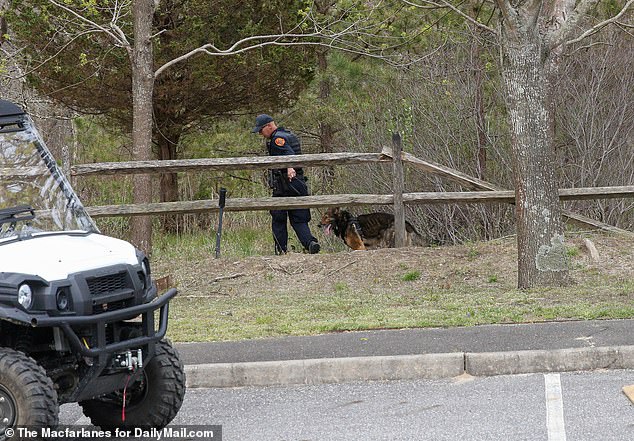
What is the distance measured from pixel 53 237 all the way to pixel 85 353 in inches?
32.8

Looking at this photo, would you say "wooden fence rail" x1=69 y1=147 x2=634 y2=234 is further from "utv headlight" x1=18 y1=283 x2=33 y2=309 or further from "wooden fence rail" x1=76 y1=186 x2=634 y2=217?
"utv headlight" x1=18 y1=283 x2=33 y2=309

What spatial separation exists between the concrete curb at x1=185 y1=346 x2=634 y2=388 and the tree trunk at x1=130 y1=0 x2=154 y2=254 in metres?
7.12

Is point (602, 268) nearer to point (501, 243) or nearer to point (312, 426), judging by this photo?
point (501, 243)

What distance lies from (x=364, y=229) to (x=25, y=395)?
1031cm

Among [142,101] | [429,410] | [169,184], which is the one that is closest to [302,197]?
[142,101]

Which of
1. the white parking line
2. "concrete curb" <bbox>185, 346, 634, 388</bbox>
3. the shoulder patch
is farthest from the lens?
the shoulder patch

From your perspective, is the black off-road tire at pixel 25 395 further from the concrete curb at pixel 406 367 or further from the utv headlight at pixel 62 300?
the concrete curb at pixel 406 367

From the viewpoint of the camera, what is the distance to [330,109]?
19.5 m

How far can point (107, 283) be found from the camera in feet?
17.6

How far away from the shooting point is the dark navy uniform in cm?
1398

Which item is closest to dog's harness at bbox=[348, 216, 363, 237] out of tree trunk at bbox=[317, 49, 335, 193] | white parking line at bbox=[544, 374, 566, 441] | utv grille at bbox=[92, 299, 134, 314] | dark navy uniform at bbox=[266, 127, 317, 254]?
dark navy uniform at bbox=[266, 127, 317, 254]

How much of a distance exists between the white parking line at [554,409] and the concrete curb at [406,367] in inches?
8.4

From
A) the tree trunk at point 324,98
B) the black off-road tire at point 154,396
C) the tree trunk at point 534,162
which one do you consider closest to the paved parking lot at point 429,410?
the black off-road tire at point 154,396

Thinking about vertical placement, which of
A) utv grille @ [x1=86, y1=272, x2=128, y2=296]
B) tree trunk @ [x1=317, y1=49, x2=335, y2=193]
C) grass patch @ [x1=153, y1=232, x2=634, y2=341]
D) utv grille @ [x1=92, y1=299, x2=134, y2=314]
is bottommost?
grass patch @ [x1=153, y1=232, x2=634, y2=341]
